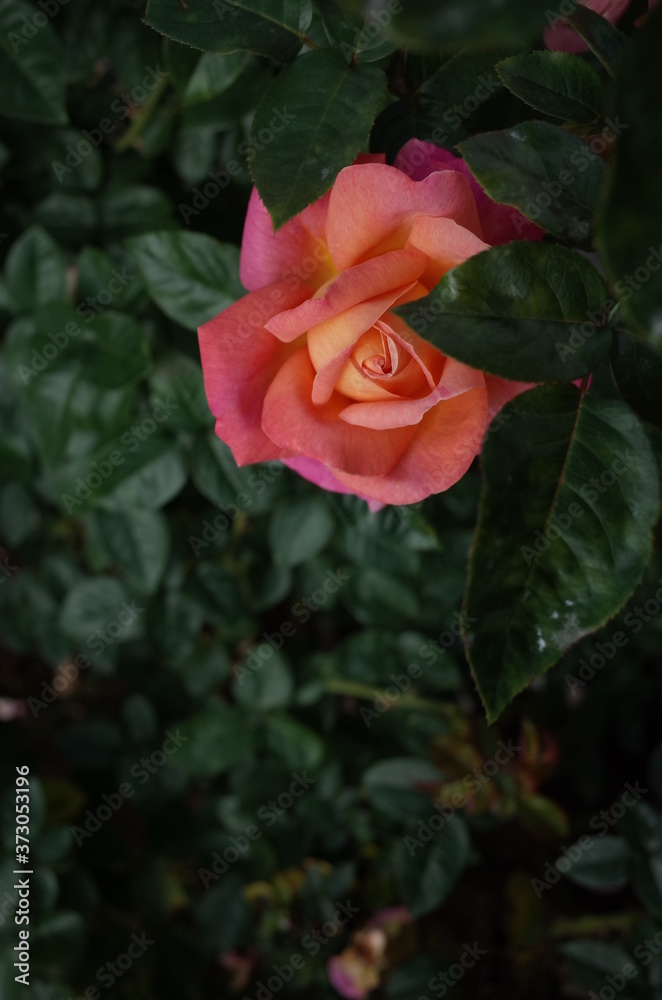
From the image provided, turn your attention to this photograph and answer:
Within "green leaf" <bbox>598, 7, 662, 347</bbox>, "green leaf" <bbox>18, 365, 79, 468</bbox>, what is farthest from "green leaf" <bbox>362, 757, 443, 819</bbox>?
"green leaf" <bbox>598, 7, 662, 347</bbox>

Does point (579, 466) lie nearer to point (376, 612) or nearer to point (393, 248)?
point (393, 248)

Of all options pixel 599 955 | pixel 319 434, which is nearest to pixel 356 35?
pixel 319 434

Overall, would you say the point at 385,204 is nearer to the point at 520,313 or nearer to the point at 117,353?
the point at 520,313

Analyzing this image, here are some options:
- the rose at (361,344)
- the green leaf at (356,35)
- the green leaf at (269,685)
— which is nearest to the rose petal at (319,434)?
the rose at (361,344)

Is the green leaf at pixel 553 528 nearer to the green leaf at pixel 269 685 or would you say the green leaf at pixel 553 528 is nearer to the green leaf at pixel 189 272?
the green leaf at pixel 189 272

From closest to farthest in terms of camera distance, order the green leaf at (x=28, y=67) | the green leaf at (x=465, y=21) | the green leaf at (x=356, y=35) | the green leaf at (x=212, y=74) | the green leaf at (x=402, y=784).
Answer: the green leaf at (x=465, y=21) → the green leaf at (x=356, y=35) → the green leaf at (x=212, y=74) → the green leaf at (x=28, y=67) → the green leaf at (x=402, y=784)

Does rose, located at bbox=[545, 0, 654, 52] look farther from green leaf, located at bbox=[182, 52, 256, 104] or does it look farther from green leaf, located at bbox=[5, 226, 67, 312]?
green leaf, located at bbox=[5, 226, 67, 312]

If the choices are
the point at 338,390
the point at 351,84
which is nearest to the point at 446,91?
the point at 351,84

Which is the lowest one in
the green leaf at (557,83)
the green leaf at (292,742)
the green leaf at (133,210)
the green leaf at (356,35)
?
the green leaf at (292,742)
